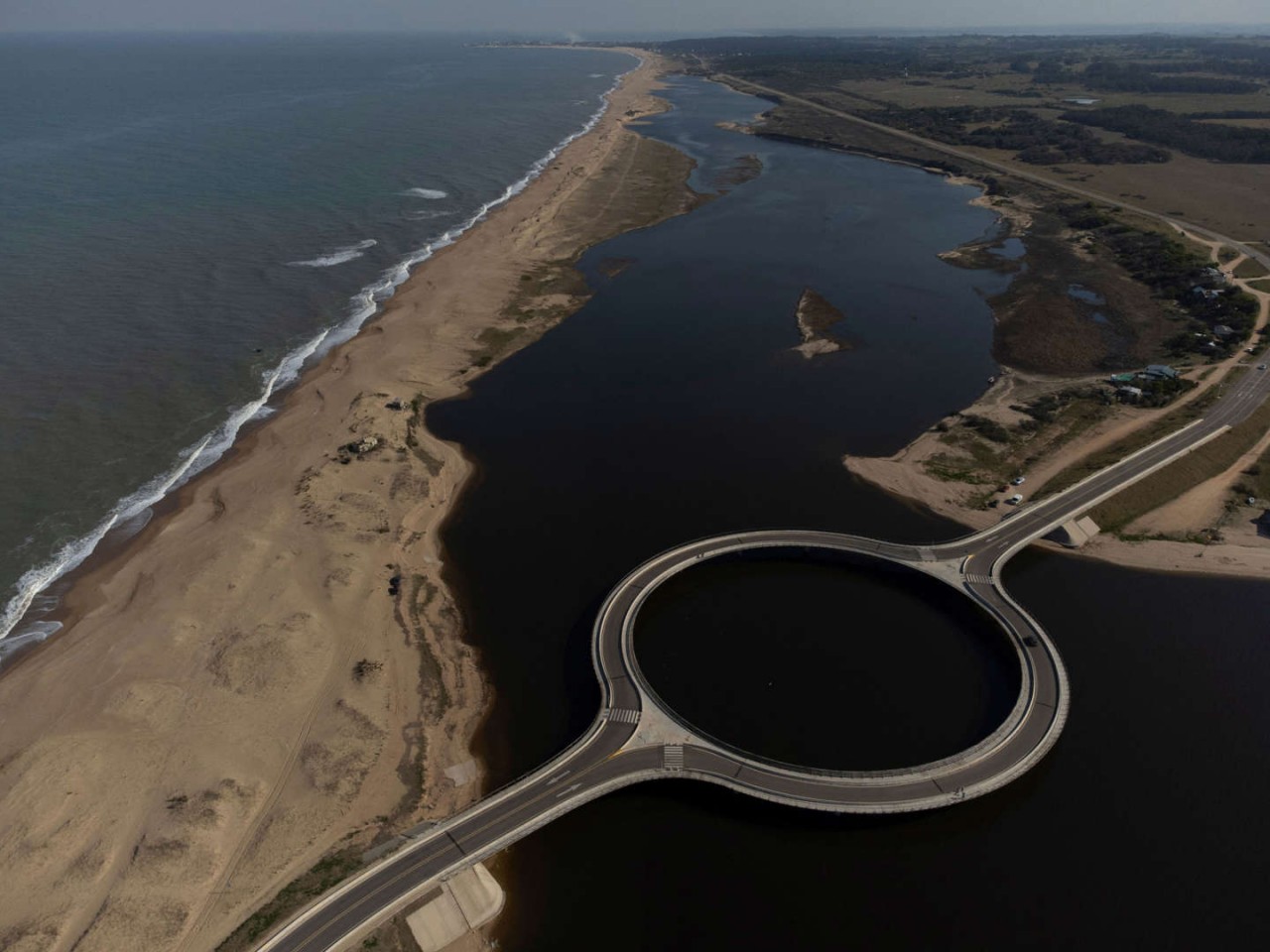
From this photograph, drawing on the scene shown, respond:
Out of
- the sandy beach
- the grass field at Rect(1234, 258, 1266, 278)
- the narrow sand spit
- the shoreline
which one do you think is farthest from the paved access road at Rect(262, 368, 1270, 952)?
the grass field at Rect(1234, 258, 1266, 278)

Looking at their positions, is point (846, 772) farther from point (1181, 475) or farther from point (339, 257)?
point (339, 257)

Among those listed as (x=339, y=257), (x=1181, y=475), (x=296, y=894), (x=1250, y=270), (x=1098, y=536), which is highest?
(x=1250, y=270)

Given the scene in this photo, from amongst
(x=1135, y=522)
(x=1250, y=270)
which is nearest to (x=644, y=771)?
(x=1135, y=522)

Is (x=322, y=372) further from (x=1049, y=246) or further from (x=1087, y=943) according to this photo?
(x=1049, y=246)

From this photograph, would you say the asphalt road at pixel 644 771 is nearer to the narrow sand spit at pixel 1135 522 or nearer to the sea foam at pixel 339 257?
the narrow sand spit at pixel 1135 522

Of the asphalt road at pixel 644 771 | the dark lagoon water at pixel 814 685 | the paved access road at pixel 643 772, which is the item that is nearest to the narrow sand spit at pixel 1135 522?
the dark lagoon water at pixel 814 685

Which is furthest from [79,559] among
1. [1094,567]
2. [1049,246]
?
[1049,246]
